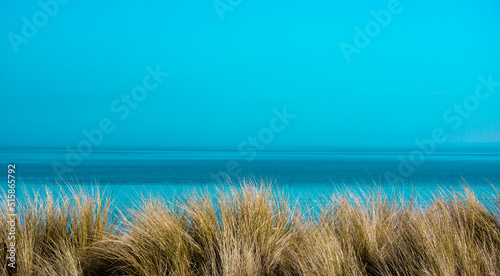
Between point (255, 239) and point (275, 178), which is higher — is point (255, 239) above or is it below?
below

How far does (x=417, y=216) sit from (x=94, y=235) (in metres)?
3.10

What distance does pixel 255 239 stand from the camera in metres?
3.99

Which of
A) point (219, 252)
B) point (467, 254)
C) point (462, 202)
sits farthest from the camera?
point (462, 202)

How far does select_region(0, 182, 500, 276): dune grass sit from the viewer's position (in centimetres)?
363

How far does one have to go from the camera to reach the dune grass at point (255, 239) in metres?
3.63

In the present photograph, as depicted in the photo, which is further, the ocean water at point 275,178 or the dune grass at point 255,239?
the ocean water at point 275,178

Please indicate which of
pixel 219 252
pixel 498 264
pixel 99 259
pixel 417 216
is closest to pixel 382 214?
pixel 417 216

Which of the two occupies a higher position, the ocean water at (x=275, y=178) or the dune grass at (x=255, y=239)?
the ocean water at (x=275, y=178)

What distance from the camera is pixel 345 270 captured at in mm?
3553

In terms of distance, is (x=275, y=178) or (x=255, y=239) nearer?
(x=255, y=239)

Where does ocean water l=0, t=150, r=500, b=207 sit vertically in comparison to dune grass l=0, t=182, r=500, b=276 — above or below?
above

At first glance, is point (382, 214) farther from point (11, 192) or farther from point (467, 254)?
point (11, 192)

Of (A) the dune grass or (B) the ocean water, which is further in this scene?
(B) the ocean water

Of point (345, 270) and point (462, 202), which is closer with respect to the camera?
point (345, 270)
